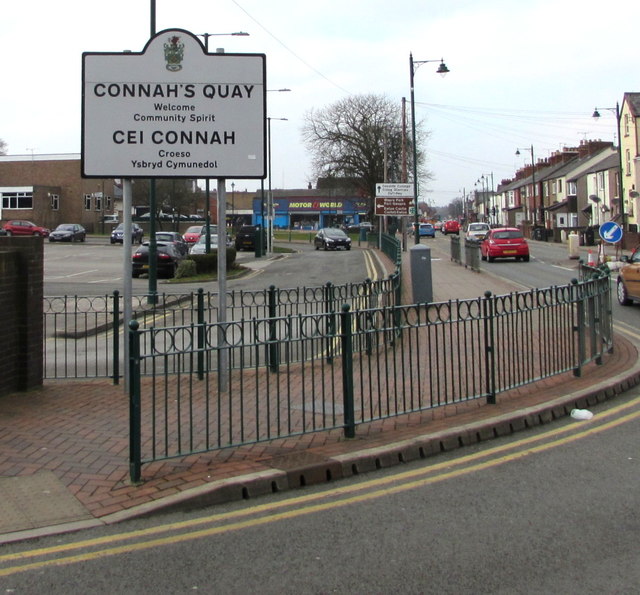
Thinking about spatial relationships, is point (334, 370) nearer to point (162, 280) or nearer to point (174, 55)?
point (174, 55)

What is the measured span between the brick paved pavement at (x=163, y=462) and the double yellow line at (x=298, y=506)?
233mm

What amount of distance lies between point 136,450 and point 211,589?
1683 mm

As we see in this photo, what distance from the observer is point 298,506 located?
16.8 ft

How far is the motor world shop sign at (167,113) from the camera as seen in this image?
828 cm

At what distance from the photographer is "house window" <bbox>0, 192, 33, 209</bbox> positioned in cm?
7338

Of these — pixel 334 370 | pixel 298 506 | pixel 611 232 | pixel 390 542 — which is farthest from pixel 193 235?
pixel 390 542

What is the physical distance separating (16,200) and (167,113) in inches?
2819

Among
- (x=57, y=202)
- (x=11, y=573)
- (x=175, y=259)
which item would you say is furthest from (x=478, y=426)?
(x=57, y=202)

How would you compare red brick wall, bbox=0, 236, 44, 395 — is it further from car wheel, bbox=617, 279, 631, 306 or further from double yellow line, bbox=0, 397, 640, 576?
car wheel, bbox=617, 279, 631, 306

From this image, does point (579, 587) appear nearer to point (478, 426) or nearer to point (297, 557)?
point (297, 557)

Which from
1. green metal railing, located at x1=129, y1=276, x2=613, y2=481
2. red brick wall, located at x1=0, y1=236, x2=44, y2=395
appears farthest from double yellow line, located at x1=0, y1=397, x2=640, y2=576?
red brick wall, located at x1=0, y1=236, x2=44, y2=395

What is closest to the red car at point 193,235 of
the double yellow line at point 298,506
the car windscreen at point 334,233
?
the car windscreen at point 334,233

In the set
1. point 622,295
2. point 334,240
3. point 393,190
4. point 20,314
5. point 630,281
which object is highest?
point 334,240

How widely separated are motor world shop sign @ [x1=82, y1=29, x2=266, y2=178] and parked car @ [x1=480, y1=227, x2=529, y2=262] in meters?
28.5
